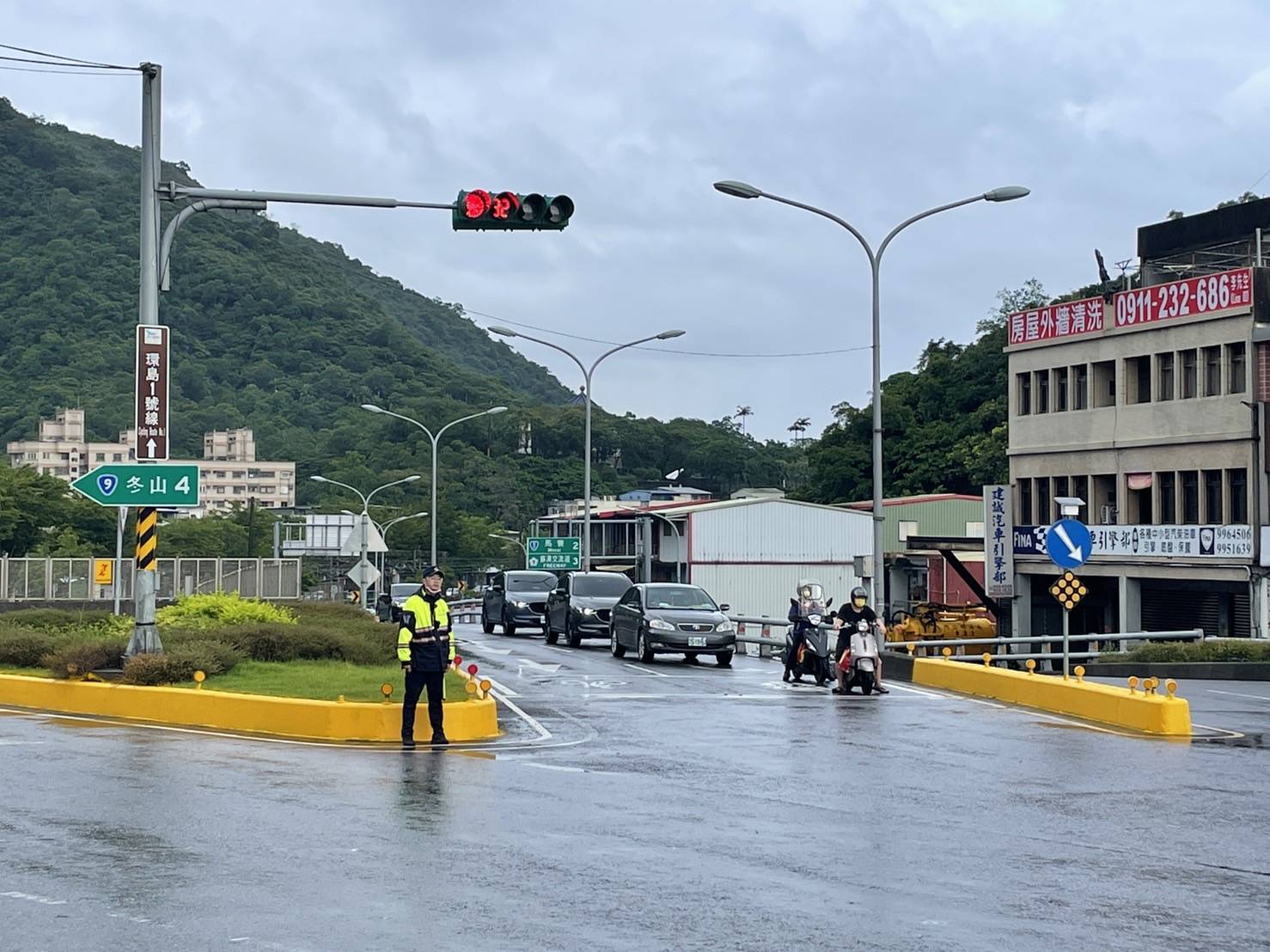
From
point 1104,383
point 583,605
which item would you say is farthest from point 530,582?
point 1104,383

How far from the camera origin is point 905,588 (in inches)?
2773

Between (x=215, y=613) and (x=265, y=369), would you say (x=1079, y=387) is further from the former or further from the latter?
(x=265, y=369)

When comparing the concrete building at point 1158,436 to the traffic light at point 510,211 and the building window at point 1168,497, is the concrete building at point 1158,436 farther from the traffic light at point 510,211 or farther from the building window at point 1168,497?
the traffic light at point 510,211

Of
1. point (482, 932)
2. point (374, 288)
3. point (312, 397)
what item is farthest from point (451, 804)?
point (374, 288)

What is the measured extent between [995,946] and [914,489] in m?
76.3

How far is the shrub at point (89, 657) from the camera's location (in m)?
21.5

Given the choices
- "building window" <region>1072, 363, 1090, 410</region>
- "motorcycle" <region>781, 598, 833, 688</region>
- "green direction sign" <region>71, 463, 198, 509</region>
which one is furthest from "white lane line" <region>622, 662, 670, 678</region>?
"building window" <region>1072, 363, 1090, 410</region>

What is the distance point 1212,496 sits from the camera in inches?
1881

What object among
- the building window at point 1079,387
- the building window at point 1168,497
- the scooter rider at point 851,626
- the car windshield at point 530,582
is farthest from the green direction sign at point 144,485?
the building window at point 1079,387

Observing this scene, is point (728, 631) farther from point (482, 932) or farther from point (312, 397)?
point (312, 397)

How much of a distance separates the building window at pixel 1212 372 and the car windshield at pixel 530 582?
62.0 feet

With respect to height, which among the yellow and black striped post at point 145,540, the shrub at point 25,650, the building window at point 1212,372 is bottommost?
the shrub at point 25,650

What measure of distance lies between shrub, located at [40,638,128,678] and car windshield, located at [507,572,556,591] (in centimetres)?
2831

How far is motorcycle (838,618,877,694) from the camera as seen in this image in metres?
Answer: 24.3
